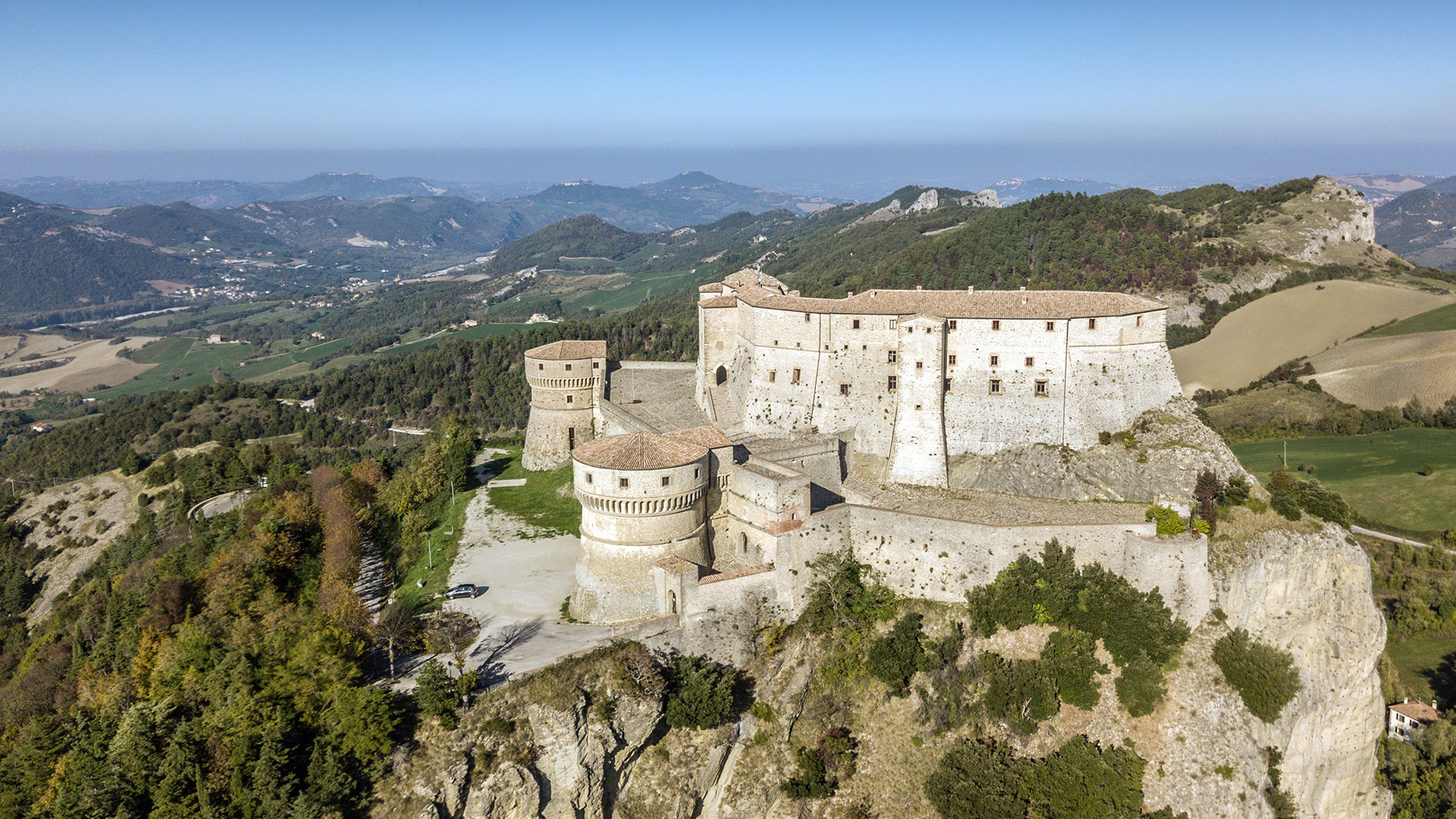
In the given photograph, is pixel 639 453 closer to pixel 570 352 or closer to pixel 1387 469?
pixel 570 352

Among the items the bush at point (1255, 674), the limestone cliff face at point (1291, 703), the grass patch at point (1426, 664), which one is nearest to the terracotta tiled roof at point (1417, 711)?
the grass patch at point (1426, 664)

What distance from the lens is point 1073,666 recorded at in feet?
103

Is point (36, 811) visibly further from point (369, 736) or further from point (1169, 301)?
point (1169, 301)

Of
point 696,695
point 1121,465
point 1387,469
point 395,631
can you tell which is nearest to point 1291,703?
point 1121,465

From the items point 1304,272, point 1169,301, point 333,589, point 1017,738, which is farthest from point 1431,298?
point 333,589

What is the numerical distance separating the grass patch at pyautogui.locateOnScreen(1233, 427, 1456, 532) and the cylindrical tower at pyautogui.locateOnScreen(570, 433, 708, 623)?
46.7m

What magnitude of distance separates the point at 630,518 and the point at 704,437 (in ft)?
17.2

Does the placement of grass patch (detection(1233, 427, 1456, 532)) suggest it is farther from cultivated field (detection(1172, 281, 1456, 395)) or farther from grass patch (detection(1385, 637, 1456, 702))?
cultivated field (detection(1172, 281, 1456, 395))

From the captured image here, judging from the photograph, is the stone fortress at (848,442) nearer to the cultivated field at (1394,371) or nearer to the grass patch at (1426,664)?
the grass patch at (1426,664)

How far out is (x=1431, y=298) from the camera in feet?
276

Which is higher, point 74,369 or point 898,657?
point 898,657

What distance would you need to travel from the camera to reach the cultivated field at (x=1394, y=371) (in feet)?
229

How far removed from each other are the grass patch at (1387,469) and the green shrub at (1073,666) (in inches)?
1388

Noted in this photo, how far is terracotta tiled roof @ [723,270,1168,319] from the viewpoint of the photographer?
128ft
